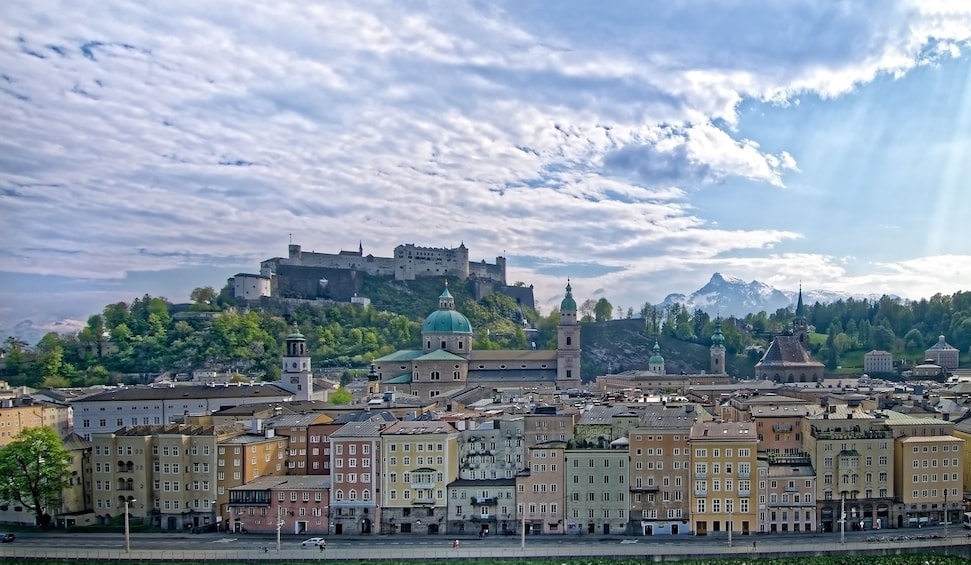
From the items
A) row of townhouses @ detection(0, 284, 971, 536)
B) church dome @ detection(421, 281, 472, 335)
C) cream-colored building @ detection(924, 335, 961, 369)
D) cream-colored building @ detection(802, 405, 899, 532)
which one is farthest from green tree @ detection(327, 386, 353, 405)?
cream-colored building @ detection(924, 335, 961, 369)

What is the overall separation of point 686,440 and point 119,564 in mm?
27079

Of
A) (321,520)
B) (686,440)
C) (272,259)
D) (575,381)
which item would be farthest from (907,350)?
(321,520)

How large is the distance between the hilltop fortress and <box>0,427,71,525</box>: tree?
75.9 m

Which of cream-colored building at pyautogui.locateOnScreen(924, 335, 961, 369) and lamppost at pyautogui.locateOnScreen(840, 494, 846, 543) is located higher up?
cream-colored building at pyautogui.locateOnScreen(924, 335, 961, 369)

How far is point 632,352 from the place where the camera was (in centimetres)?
13175

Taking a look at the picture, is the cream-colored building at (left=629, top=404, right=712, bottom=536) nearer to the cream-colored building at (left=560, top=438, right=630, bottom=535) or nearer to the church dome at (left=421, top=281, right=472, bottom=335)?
the cream-colored building at (left=560, top=438, right=630, bottom=535)

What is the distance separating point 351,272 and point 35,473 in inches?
3749

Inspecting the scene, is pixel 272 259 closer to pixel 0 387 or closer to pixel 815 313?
pixel 0 387

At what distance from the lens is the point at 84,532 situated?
50.7 metres

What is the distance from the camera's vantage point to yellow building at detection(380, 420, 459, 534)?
50188mm

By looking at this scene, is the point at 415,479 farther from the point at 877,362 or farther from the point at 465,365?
the point at 877,362

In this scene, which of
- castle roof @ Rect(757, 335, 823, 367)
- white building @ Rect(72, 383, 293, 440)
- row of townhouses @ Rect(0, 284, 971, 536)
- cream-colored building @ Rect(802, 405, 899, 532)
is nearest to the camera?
row of townhouses @ Rect(0, 284, 971, 536)

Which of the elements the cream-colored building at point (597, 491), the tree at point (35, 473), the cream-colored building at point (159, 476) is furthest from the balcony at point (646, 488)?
the tree at point (35, 473)

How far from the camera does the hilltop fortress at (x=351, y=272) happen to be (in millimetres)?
134875
